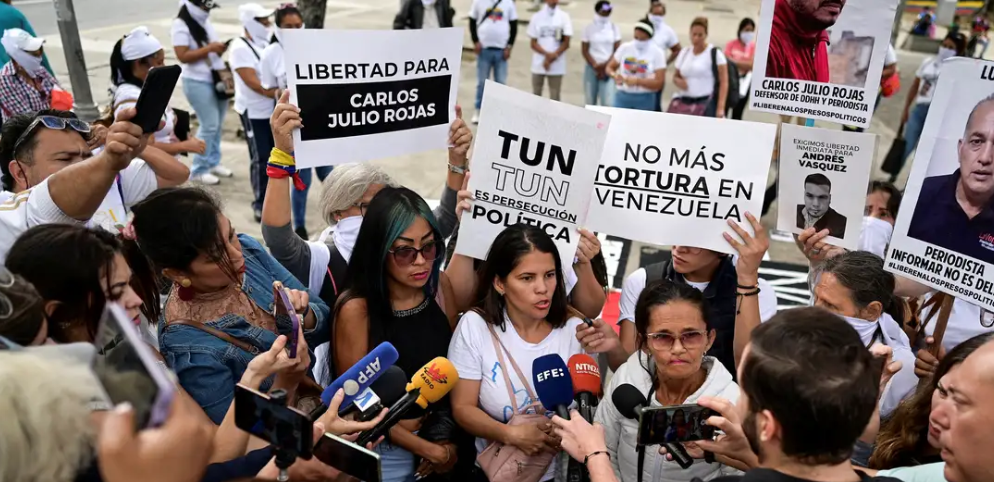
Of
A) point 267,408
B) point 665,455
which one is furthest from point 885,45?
point 267,408

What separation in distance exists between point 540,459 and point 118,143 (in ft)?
6.72

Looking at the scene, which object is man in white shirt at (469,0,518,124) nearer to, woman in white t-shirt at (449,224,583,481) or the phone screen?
woman in white t-shirt at (449,224,583,481)

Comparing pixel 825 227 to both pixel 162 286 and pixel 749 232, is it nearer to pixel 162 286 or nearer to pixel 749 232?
pixel 749 232

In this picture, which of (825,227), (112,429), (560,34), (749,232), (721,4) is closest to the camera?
(112,429)

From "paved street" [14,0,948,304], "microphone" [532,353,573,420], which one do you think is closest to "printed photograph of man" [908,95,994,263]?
"microphone" [532,353,573,420]

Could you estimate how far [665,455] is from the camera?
2.57 meters

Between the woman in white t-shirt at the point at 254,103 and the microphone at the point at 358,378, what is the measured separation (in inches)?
202

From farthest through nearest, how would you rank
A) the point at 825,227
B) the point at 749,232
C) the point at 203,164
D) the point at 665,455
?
the point at 203,164
the point at 825,227
the point at 749,232
the point at 665,455

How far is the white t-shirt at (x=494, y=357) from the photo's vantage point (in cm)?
294

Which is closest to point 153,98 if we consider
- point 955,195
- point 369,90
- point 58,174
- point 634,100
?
point 58,174

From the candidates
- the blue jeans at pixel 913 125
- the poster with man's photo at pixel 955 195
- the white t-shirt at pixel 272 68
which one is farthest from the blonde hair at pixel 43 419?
the blue jeans at pixel 913 125

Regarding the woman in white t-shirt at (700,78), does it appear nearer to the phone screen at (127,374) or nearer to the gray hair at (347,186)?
the gray hair at (347,186)

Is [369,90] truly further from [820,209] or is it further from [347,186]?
[820,209]

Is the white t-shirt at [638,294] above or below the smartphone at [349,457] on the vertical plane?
below
